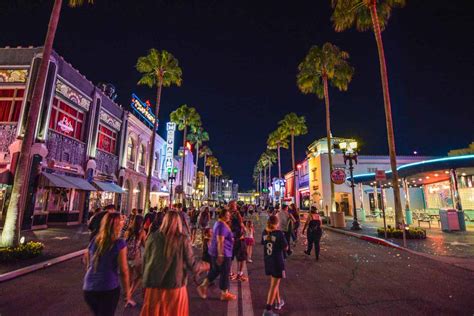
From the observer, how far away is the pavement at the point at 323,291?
5055mm

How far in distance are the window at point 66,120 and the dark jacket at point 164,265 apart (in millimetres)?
20432

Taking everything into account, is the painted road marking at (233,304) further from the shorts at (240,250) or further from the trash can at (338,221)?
the trash can at (338,221)

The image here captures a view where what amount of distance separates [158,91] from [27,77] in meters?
10.9

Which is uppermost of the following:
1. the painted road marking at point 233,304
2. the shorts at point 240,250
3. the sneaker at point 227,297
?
the shorts at point 240,250

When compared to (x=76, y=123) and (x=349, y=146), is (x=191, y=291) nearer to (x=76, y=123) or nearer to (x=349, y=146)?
(x=349, y=146)

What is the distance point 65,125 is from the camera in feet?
67.6

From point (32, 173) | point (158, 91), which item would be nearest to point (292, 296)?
point (32, 173)

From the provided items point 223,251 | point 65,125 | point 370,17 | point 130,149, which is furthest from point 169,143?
point 223,251

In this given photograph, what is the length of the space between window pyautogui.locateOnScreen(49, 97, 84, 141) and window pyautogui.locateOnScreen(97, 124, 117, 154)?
3.01 meters

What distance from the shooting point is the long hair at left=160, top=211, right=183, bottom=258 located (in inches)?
126

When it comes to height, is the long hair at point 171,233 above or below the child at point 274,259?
above

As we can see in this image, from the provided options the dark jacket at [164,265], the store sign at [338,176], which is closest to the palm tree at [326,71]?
the store sign at [338,176]

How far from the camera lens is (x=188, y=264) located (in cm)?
329

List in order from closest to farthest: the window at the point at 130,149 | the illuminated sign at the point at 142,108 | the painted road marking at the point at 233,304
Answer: the painted road marking at the point at 233,304, the window at the point at 130,149, the illuminated sign at the point at 142,108
